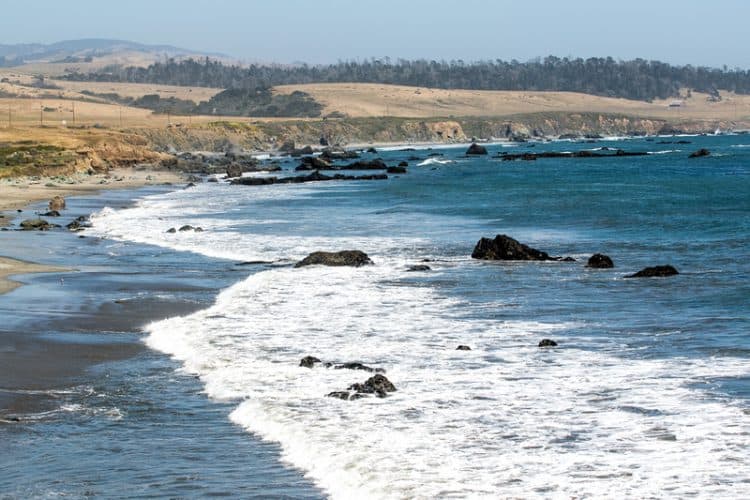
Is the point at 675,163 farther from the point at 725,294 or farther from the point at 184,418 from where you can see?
the point at 184,418

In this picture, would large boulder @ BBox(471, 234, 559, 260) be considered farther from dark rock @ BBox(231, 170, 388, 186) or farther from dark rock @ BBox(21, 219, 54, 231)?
dark rock @ BBox(231, 170, 388, 186)

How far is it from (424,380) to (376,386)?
39.2 inches

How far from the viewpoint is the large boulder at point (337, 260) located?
2802 cm

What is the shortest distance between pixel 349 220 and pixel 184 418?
1283 inches

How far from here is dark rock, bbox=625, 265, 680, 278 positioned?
2505 centimetres

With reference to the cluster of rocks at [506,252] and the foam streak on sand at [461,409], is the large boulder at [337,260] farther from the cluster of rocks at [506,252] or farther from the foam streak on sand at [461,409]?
the foam streak on sand at [461,409]

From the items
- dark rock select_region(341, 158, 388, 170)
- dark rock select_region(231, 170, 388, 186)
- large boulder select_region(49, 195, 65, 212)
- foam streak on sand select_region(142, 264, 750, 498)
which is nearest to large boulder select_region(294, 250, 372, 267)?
foam streak on sand select_region(142, 264, 750, 498)

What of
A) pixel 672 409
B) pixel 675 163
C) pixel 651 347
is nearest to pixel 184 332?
pixel 651 347

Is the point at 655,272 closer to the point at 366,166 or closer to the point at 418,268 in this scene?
the point at 418,268

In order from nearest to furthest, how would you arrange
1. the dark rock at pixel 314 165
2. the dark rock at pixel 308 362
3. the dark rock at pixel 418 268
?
the dark rock at pixel 308 362 < the dark rock at pixel 418 268 < the dark rock at pixel 314 165

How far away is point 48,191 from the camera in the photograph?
5869 cm

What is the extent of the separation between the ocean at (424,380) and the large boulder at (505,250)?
633 millimetres

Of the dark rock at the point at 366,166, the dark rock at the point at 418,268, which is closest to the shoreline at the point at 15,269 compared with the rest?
the dark rock at the point at 418,268

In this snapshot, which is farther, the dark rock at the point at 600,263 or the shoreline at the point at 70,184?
the shoreline at the point at 70,184
